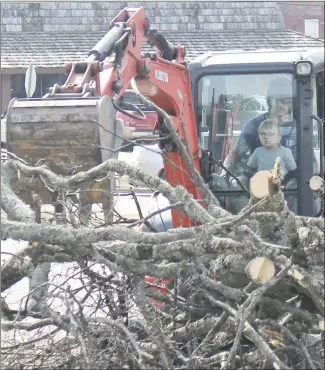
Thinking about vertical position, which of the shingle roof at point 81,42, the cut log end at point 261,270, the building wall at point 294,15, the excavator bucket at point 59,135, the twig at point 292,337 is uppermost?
the excavator bucket at point 59,135

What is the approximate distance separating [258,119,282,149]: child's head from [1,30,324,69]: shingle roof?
16980mm

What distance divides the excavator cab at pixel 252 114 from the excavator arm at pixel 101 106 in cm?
14

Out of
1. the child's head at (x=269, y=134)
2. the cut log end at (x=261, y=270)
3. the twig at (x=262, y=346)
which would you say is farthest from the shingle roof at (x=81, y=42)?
the twig at (x=262, y=346)

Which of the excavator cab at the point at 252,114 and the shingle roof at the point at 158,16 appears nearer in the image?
the excavator cab at the point at 252,114

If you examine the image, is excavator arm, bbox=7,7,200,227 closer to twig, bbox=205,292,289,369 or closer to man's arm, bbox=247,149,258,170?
man's arm, bbox=247,149,258,170

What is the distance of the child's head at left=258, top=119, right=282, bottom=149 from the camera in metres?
6.20

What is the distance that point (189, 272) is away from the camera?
161 inches

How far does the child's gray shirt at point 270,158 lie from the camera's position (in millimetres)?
6182

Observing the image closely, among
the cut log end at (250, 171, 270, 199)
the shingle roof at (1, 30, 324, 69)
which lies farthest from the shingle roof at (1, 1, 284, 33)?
the cut log end at (250, 171, 270, 199)

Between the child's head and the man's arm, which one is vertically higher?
the child's head

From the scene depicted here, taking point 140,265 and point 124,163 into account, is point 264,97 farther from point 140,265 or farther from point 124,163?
point 140,265

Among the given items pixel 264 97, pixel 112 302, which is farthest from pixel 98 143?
pixel 264 97

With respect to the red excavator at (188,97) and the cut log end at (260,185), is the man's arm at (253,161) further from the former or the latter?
the cut log end at (260,185)

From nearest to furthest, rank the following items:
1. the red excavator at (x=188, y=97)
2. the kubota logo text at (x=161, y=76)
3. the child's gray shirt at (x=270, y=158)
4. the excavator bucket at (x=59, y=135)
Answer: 1. the excavator bucket at (x=59, y=135)
2. the red excavator at (x=188, y=97)
3. the child's gray shirt at (x=270, y=158)
4. the kubota logo text at (x=161, y=76)
